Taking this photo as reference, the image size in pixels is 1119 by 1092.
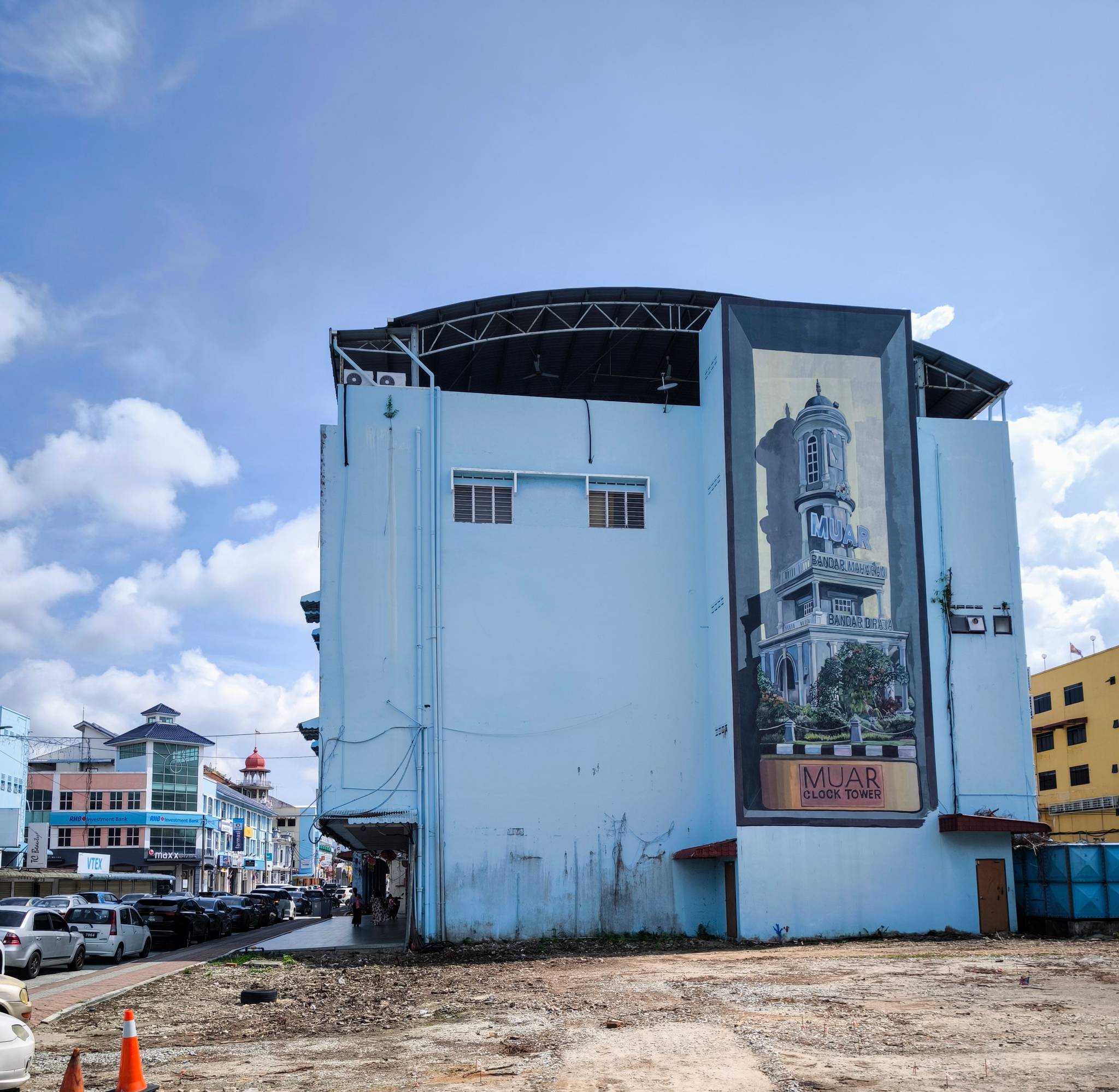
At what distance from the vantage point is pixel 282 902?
194ft

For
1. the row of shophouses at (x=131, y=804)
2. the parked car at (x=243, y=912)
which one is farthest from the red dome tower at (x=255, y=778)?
the parked car at (x=243, y=912)

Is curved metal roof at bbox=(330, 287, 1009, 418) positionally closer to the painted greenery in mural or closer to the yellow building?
the painted greenery in mural

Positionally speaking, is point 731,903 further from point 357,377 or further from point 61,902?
point 61,902

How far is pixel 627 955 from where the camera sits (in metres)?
25.2

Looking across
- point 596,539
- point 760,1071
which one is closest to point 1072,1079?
point 760,1071

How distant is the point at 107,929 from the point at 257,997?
497 inches

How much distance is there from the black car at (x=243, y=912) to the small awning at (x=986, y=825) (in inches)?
1060

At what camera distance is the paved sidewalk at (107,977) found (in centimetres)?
1886

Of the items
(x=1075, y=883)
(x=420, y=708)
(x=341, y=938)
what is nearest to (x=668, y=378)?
(x=420, y=708)

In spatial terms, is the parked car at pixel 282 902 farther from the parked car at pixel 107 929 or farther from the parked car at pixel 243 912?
the parked car at pixel 107 929

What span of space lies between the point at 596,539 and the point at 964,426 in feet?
34.3

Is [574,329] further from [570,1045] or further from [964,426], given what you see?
[570,1045]

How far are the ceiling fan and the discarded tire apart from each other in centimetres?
2037

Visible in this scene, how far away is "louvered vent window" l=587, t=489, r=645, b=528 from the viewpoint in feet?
102
